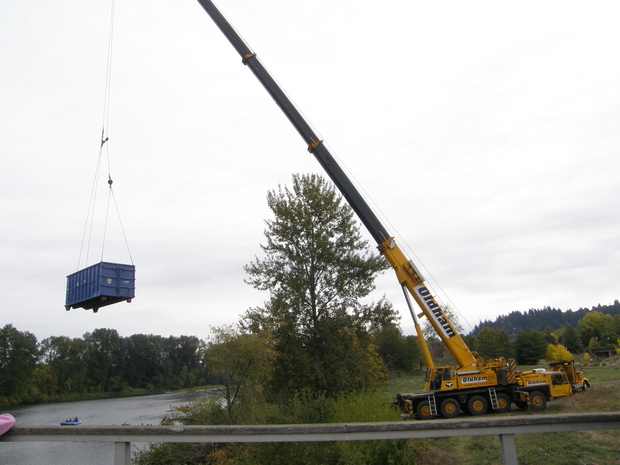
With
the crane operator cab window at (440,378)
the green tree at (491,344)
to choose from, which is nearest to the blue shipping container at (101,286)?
the crane operator cab window at (440,378)

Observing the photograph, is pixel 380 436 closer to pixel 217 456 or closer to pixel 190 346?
pixel 217 456

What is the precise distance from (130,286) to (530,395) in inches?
567

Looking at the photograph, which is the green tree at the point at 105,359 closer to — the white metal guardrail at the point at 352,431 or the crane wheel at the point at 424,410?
the crane wheel at the point at 424,410

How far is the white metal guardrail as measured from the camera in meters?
2.63

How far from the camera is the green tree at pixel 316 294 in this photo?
22.2 meters

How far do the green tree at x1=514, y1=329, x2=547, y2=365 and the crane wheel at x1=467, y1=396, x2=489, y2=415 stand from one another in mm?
43667

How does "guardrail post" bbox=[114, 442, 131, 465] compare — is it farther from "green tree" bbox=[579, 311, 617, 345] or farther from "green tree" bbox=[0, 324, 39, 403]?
"green tree" bbox=[579, 311, 617, 345]

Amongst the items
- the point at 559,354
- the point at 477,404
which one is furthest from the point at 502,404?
the point at 559,354

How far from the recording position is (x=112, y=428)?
283cm

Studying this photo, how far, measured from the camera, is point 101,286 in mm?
12375

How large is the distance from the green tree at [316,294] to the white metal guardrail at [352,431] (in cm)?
1964

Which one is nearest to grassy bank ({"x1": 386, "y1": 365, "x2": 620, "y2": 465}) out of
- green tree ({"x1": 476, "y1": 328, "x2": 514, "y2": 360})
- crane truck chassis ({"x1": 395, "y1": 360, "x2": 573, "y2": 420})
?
crane truck chassis ({"x1": 395, "y1": 360, "x2": 573, "y2": 420})

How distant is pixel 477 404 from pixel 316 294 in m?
10.6

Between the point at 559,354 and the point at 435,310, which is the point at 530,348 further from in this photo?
the point at 435,310
